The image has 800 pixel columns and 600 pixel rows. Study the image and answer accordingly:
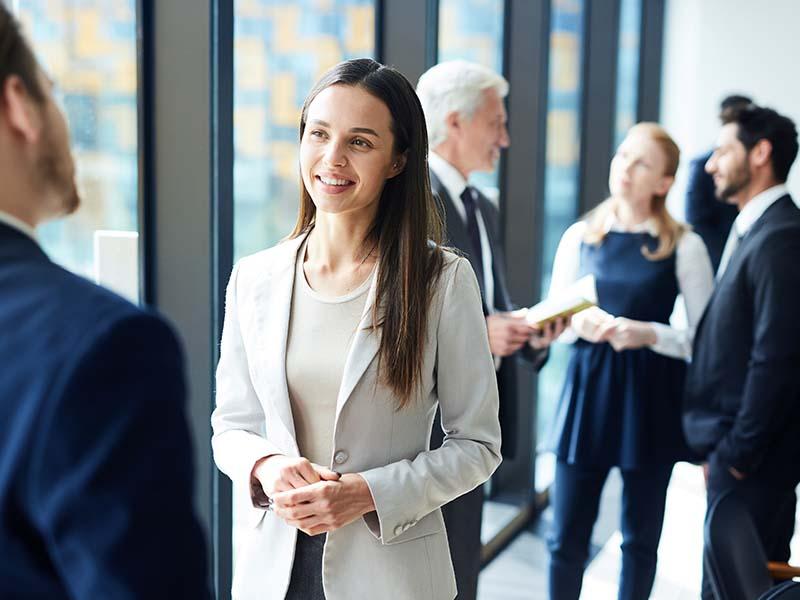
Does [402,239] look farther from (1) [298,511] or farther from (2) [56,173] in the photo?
(2) [56,173]

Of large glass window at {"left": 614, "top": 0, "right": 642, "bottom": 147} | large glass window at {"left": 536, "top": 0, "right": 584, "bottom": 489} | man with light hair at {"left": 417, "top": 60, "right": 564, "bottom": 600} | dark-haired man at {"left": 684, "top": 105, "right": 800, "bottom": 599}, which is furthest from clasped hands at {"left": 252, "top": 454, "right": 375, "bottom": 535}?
large glass window at {"left": 614, "top": 0, "right": 642, "bottom": 147}

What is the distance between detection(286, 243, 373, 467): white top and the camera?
177 centimetres

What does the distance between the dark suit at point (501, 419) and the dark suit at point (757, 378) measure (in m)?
0.57

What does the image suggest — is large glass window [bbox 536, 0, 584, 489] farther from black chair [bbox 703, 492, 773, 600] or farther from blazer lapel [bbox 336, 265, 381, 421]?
blazer lapel [bbox 336, 265, 381, 421]

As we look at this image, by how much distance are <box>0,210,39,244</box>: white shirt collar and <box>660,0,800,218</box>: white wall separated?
22.4 ft

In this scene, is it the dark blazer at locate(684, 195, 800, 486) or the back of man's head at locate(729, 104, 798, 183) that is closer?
the dark blazer at locate(684, 195, 800, 486)

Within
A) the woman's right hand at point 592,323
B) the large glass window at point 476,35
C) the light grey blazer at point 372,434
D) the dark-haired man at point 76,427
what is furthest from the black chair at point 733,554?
the large glass window at point 476,35

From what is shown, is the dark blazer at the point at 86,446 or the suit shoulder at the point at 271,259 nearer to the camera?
the dark blazer at the point at 86,446

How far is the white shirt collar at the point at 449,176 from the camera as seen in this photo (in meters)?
2.75

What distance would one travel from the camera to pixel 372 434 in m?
1.76

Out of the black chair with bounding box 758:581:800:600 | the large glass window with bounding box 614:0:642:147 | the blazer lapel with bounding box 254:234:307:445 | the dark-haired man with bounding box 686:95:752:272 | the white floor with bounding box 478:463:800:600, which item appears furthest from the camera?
the large glass window with bounding box 614:0:642:147

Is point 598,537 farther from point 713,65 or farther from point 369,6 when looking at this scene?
point 713,65

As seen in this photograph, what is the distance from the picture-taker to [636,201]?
3.49 m

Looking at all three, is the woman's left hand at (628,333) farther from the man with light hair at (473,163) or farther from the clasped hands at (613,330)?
the man with light hair at (473,163)
